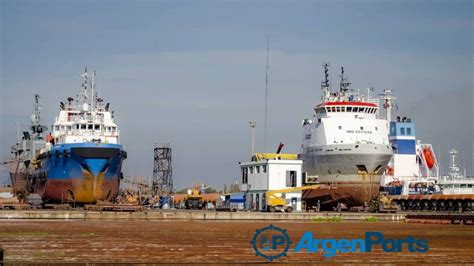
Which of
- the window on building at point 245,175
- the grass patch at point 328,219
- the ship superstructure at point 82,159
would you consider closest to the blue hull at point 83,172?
the ship superstructure at point 82,159

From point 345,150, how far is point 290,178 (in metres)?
7.26

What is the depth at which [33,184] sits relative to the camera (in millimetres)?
82625

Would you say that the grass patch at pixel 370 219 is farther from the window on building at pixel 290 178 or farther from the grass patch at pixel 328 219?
the window on building at pixel 290 178

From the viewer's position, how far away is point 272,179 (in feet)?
241

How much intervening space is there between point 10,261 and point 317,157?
60264 millimetres

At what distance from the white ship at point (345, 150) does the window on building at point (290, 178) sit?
3222 mm

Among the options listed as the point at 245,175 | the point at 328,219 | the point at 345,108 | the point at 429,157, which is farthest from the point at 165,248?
the point at 429,157

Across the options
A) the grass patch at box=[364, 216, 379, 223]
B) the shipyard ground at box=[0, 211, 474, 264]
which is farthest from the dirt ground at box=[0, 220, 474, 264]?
the grass patch at box=[364, 216, 379, 223]

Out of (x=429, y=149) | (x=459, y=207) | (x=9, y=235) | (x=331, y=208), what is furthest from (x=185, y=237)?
(x=429, y=149)

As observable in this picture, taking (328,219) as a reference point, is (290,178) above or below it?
above

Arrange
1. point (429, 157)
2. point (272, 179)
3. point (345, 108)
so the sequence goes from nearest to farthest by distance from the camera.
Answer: point (272, 179) → point (345, 108) → point (429, 157)

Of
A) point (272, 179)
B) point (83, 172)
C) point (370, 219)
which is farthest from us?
point (272, 179)

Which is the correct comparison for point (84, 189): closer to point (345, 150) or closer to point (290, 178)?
point (290, 178)

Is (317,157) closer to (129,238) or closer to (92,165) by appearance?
(92,165)
